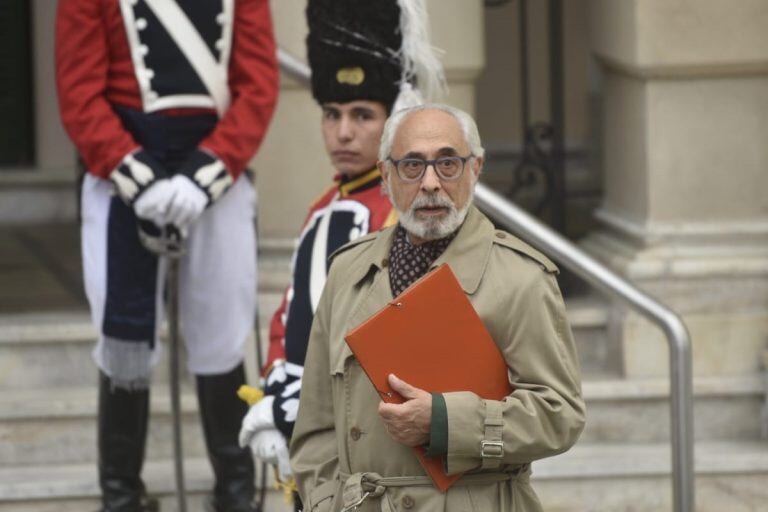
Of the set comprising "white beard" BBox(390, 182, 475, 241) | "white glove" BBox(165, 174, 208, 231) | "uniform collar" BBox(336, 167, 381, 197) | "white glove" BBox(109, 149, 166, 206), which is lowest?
"white glove" BBox(165, 174, 208, 231)

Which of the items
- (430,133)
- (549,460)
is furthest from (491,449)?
(549,460)

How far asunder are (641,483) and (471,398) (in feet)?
9.27

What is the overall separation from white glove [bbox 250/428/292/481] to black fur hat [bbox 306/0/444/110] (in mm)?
822

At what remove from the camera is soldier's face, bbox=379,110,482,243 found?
3463mm

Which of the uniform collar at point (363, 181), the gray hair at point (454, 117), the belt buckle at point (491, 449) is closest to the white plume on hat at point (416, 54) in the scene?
the uniform collar at point (363, 181)

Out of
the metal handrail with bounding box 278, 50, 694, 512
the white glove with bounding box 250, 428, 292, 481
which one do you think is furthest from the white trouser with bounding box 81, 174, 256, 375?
the white glove with bounding box 250, 428, 292, 481

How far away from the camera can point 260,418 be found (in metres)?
4.23

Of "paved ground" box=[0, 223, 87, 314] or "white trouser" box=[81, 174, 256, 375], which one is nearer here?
"white trouser" box=[81, 174, 256, 375]

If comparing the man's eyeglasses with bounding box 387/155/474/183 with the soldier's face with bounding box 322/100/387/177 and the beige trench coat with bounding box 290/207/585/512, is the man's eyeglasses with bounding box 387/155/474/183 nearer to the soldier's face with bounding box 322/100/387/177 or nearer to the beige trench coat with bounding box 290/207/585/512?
the beige trench coat with bounding box 290/207/585/512

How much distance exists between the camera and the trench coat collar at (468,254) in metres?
3.41

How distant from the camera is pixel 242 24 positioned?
545 cm

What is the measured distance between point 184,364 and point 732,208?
82.9 inches

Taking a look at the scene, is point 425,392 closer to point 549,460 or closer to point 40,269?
point 549,460

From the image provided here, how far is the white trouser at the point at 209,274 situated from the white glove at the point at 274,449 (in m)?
1.29
